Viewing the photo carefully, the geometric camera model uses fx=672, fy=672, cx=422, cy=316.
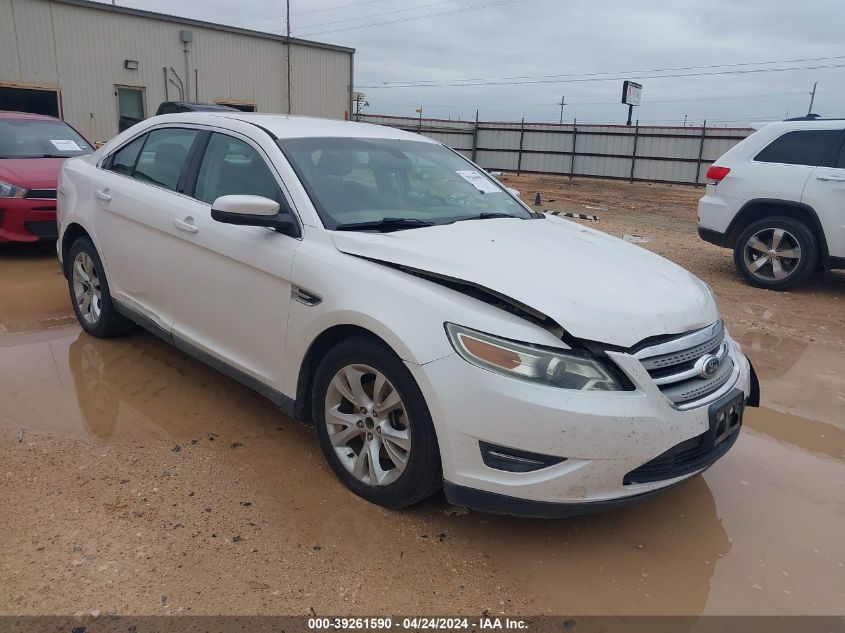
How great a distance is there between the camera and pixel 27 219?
23.5 feet

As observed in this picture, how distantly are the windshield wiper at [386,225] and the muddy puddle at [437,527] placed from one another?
3.87ft

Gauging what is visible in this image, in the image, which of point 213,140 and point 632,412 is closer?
point 632,412

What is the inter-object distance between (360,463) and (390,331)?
27.0 inches

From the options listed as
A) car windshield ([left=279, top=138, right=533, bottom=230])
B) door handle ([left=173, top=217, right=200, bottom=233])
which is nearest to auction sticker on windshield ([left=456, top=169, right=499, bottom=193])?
car windshield ([left=279, top=138, right=533, bottom=230])

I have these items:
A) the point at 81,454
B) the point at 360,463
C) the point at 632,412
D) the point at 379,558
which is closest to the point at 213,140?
the point at 81,454

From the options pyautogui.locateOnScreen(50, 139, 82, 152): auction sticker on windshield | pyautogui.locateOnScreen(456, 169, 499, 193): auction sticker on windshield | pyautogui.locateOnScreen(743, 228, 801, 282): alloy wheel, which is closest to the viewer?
pyautogui.locateOnScreen(456, 169, 499, 193): auction sticker on windshield

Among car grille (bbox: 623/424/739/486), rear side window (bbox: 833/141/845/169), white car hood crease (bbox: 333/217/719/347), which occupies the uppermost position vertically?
rear side window (bbox: 833/141/845/169)

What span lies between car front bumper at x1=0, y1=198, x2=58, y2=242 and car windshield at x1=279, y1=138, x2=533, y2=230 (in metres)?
5.00

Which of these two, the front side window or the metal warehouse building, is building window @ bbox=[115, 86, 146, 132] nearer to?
the metal warehouse building

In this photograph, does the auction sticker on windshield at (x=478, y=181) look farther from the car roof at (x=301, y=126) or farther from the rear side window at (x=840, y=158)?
the rear side window at (x=840, y=158)

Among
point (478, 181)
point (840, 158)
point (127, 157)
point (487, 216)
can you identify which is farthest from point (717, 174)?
point (127, 157)

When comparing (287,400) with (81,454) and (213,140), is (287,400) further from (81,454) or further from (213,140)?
(213,140)

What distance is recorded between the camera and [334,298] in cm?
290

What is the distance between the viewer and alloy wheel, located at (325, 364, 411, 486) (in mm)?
2777
